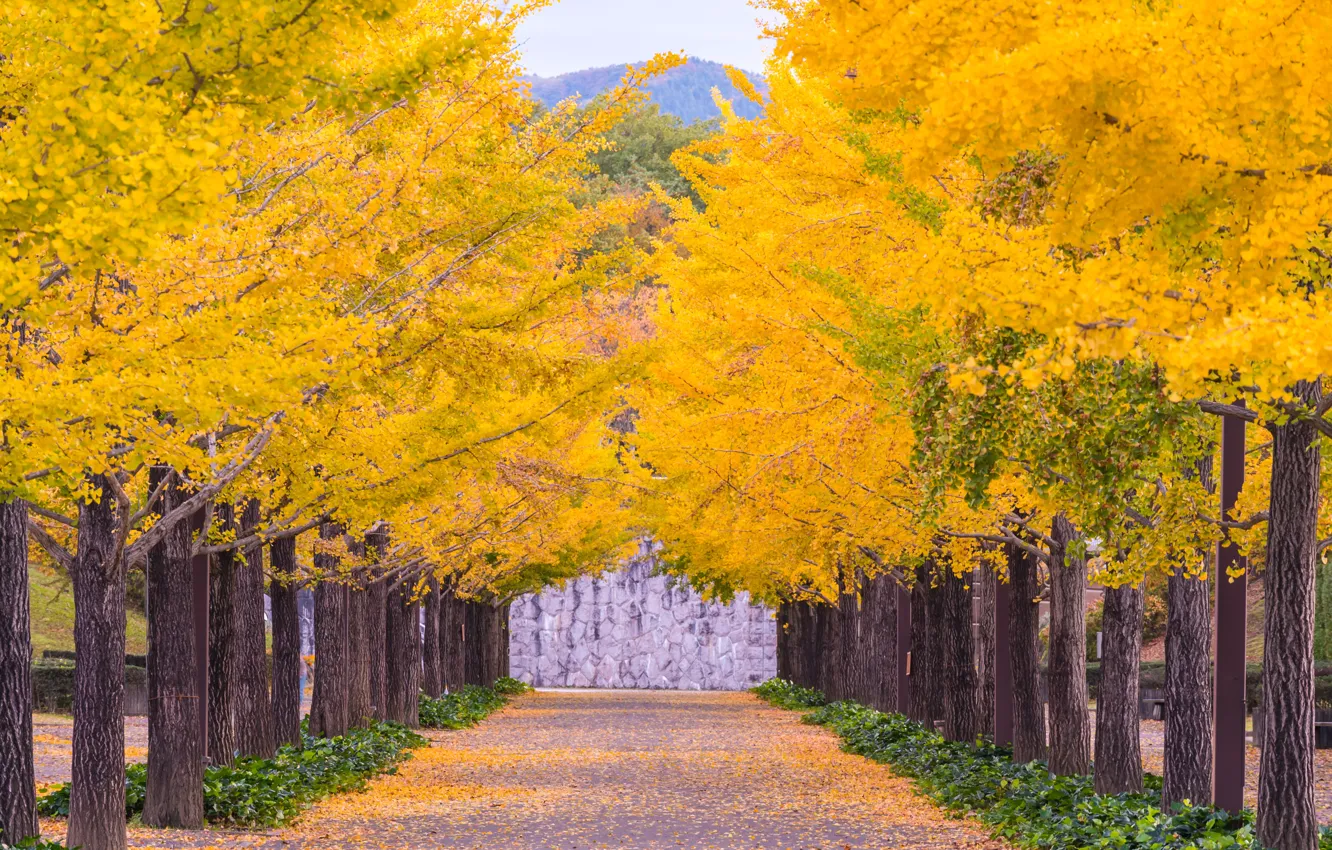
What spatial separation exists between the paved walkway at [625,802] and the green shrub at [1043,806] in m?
0.35

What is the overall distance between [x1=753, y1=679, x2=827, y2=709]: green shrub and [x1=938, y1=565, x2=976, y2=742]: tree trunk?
2028cm

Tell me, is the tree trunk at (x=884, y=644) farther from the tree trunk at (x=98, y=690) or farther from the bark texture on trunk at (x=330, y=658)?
the tree trunk at (x=98, y=690)

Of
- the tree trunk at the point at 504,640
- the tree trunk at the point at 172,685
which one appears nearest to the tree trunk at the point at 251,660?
the tree trunk at the point at 172,685

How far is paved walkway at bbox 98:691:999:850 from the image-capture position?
14.6 m

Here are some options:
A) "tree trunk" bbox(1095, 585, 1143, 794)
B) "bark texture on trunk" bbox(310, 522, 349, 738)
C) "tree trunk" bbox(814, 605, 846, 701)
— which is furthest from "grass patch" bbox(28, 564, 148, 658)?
Answer: "tree trunk" bbox(1095, 585, 1143, 794)

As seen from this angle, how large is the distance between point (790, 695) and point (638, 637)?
20451 millimetres

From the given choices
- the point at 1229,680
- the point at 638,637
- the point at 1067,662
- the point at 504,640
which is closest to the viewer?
the point at 1229,680

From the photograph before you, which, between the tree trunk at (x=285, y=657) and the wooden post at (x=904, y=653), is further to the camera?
the wooden post at (x=904, y=653)

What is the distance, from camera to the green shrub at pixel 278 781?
50.7 ft

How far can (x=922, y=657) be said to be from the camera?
86.3 feet

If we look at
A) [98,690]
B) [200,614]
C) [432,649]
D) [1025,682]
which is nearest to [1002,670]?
[1025,682]

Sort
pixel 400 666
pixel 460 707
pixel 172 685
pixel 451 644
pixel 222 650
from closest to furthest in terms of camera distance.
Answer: pixel 172 685
pixel 222 650
pixel 400 666
pixel 460 707
pixel 451 644

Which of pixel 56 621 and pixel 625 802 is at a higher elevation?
pixel 625 802

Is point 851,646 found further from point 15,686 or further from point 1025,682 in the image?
point 15,686
